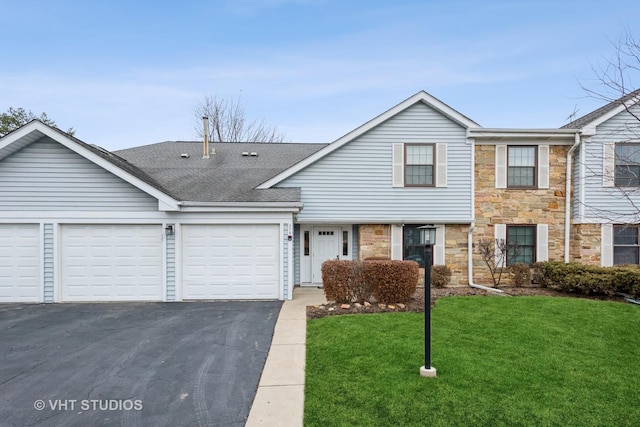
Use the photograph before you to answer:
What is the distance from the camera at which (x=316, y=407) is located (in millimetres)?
3652

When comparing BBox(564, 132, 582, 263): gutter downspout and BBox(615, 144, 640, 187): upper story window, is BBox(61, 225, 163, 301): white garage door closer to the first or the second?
BBox(564, 132, 582, 263): gutter downspout

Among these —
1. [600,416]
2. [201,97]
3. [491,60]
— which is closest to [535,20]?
[491,60]

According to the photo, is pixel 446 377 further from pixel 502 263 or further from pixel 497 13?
pixel 497 13

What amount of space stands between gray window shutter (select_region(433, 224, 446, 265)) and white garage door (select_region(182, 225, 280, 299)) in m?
5.10

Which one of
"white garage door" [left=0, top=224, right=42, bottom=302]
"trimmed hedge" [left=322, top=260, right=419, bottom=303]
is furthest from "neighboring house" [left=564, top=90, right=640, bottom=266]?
"white garage door" [left=0, top=224, right=42, bottom=302]

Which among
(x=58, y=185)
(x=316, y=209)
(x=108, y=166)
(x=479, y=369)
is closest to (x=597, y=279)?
(x=479, y=369)

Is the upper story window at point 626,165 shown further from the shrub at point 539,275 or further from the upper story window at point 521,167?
the shrub at point 539,275

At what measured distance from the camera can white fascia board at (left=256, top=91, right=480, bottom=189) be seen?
10.1 meters

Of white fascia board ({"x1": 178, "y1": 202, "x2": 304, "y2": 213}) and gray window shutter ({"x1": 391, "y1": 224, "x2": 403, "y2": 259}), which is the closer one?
white fascia board ({"x1": 178, "y1": 202, "x2": 304, "y2": 213})

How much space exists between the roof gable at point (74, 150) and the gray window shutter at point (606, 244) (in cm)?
1286

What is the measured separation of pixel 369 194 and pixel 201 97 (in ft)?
65.4

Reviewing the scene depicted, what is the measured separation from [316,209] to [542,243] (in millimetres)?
7344

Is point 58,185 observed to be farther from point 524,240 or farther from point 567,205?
point 567,205

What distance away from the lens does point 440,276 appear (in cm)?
1007
